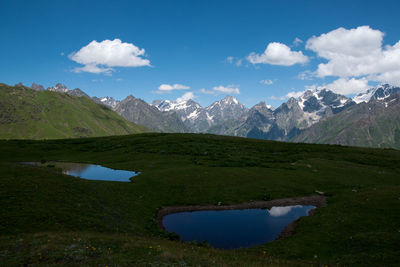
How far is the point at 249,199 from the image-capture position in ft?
144

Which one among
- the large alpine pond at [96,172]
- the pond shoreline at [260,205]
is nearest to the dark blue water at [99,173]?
the large alpine pond at [96,172]

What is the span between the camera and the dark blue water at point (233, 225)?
3030cm

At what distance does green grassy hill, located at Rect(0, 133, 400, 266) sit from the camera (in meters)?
19.2

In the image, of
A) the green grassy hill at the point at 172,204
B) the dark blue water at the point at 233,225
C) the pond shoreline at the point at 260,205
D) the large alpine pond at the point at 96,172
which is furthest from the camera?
the large alpine pond at the point at 96,172

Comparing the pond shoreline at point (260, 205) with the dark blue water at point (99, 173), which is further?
the dark blue water at point (99, 173)

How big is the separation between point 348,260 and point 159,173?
1603 inches

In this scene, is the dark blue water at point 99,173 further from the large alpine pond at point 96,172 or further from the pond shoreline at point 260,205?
the pond shoreline at point 260,205

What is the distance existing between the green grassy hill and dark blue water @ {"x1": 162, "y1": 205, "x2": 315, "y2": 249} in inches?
111

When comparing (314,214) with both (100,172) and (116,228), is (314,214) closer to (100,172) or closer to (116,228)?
(116,228)

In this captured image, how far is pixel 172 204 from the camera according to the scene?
41.2 meters

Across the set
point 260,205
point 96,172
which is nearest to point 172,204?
point 260,205

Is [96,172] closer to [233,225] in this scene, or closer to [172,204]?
[172,204]

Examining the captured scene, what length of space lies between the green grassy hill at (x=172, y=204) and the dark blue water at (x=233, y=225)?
2819mm

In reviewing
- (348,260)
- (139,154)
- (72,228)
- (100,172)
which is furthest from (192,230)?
(139,154)
